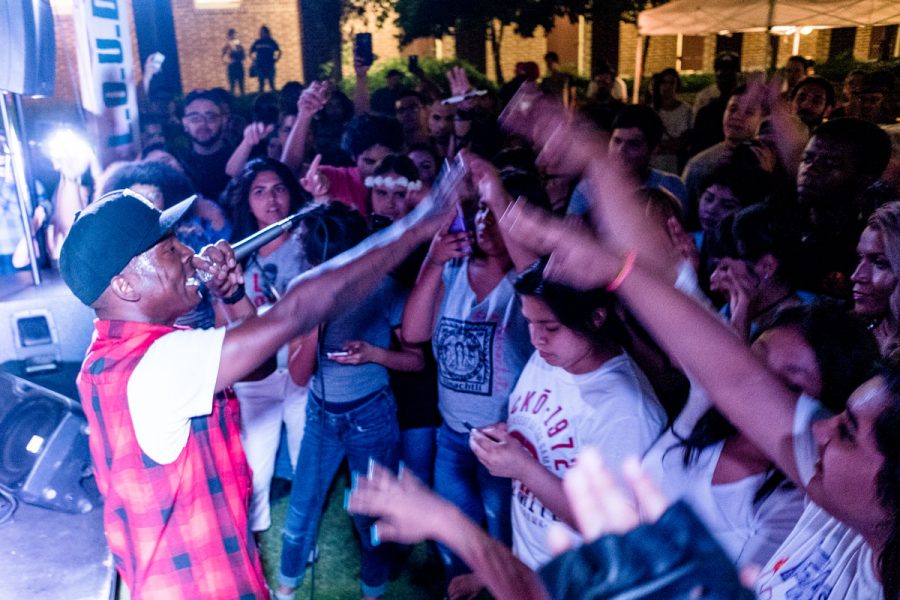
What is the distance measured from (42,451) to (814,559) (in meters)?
3.10

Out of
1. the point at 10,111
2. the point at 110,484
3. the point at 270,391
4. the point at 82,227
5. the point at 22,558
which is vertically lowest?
the point at 22,558

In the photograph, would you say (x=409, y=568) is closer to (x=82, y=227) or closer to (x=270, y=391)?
(x=270, y=391)

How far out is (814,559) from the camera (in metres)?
1.43

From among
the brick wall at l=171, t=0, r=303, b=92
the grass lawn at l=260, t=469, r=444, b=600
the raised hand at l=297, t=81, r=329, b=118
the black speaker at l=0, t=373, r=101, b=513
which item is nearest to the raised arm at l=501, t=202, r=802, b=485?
the grass lawn at l=260, t=469, r=444, b=600

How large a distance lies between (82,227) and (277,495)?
2.82 metres

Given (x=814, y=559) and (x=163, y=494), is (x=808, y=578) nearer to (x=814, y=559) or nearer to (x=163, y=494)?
(x=814, y=559)

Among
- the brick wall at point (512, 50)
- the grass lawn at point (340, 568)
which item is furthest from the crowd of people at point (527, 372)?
the brick wall at point (512, 50)

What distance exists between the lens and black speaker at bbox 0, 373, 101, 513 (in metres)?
3.15

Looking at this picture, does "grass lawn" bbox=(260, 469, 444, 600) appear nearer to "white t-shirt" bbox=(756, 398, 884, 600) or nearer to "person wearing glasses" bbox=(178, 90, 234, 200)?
"white t-shirt" bbox=(756, 398, 884, 600)

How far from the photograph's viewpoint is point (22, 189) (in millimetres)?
3598

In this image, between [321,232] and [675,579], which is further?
[321,232]

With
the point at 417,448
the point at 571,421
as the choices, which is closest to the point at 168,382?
the point at 571,421

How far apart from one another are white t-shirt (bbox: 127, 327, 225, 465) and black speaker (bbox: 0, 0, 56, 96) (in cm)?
244

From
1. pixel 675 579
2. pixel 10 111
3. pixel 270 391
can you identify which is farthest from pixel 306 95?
pixel 675 579
